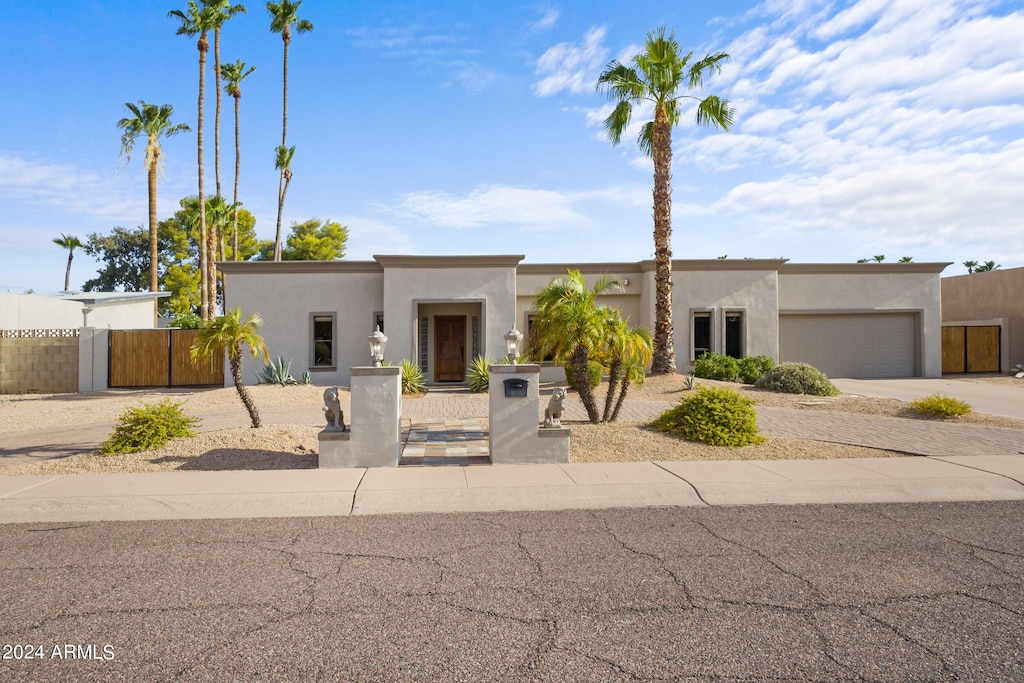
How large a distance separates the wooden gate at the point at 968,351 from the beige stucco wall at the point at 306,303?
848 inches

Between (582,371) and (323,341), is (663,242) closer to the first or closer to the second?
(582,371)

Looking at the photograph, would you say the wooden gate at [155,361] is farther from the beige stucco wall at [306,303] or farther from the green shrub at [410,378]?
the green shrub at [410,378]

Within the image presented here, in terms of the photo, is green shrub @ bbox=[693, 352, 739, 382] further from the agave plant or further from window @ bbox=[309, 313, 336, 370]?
the agave plant

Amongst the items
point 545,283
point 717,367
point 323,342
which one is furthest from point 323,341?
point 717,367

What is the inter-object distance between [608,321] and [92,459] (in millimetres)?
8169

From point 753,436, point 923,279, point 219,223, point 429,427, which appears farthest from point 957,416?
point 219,223

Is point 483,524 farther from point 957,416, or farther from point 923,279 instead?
point 923,279

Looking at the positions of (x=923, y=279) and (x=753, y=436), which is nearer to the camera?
(x=753, y=436)

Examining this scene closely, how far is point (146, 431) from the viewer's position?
9.24 meters

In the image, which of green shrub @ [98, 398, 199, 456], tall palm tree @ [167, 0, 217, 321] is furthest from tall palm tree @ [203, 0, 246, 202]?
green shrub @ [98, 398, 199, 456]

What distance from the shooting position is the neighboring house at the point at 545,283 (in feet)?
64.4

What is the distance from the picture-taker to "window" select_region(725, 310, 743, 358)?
21547 millimetres

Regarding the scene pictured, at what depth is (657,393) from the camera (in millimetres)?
16922

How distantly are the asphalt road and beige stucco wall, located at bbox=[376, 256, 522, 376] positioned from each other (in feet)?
44.5
